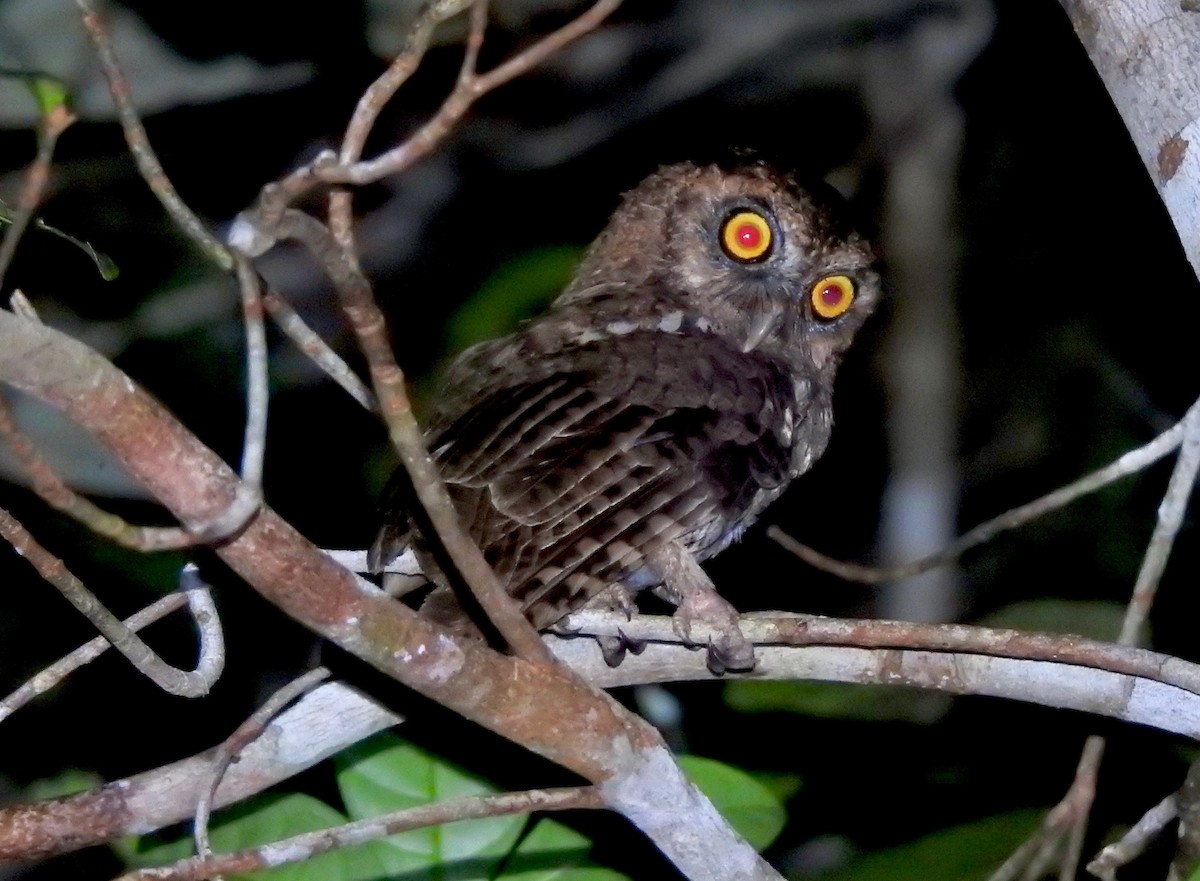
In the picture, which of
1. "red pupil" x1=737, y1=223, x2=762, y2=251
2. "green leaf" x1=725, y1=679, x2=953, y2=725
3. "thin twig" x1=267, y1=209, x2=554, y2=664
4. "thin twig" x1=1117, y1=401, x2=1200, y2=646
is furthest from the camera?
"red pupil" x1=737, y1=223, x2=762, y2=251

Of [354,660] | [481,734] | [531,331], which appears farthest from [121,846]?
[531,331]

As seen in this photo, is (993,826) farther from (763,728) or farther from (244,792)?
(244,792)

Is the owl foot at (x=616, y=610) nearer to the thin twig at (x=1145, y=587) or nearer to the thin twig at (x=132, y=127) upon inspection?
the thin twig at (x=1145, y=587)

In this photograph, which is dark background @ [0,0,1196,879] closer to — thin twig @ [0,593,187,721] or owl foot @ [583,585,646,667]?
thin twig @ [0,593,187,721]

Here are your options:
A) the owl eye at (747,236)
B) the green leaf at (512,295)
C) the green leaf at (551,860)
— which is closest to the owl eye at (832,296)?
the owl eye at (747,236)

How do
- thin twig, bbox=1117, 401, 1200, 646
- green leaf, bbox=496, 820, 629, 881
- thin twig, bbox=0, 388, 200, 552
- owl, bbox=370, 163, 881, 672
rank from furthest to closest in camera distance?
owl, bbox=370, 163, 881, 672
green leaf, bbox=496, 820, 629, 881
thin twig, bbox=1117, 401, 1200, 646
thin twig, bbox=0, 388, 200, 552

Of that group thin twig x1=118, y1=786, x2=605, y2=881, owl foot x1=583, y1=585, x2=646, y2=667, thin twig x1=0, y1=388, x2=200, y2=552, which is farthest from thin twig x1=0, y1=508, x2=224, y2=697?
owl foot x1=583, y1=585, x2=646, y2=667
